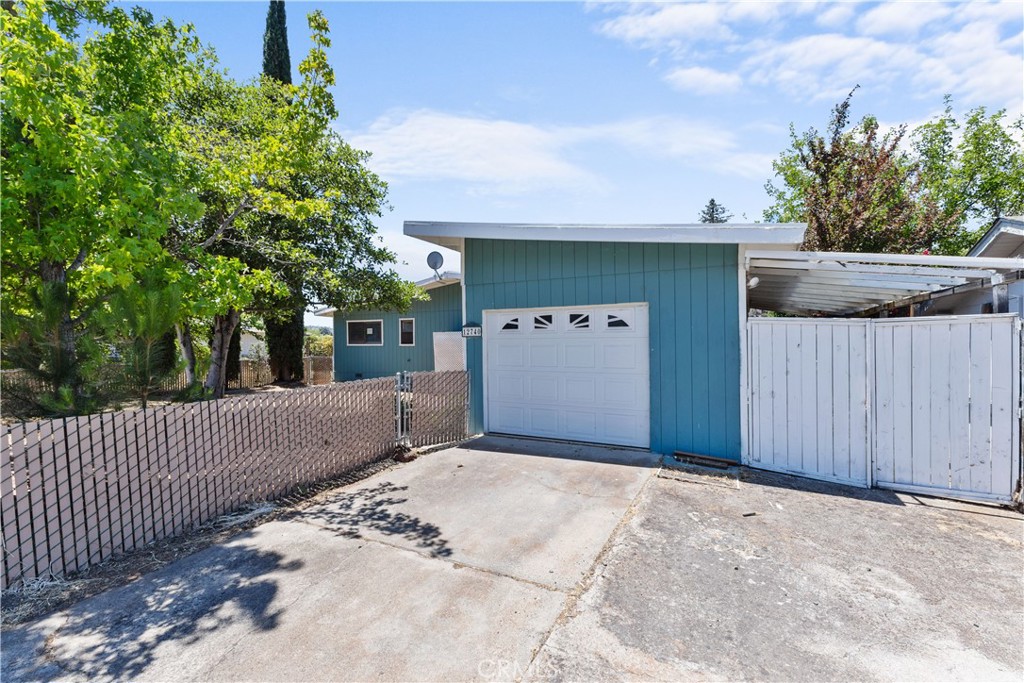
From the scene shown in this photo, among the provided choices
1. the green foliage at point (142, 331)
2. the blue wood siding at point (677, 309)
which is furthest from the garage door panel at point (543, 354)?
the green foliage at point (142, 331)

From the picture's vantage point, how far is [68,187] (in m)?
3.67

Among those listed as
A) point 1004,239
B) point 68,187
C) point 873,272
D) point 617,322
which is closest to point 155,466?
point 68,187

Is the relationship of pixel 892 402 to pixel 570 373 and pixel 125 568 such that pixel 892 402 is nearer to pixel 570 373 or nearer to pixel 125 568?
pixel 570 373

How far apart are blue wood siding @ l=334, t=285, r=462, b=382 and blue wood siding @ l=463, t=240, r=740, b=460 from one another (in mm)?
6569

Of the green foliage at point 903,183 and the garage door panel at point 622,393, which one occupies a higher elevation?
the green foliage at point 903,183

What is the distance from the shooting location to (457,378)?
7.23 meters

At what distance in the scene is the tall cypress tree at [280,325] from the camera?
51.0ft

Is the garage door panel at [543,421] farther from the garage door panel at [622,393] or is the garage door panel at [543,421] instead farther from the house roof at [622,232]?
the house roof at [622,232]

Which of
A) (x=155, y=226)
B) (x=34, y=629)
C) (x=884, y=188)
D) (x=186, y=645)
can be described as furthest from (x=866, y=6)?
(x=34, y=629)

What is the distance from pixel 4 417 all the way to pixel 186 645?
2.61m

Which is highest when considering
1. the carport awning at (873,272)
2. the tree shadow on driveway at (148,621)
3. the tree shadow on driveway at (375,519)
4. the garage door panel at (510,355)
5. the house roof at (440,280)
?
the house roof at (440,280)

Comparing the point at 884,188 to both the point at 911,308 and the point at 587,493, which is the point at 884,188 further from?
the point at 587,493

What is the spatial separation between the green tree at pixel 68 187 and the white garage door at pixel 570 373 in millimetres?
4391

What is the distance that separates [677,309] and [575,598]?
408 centimetres
